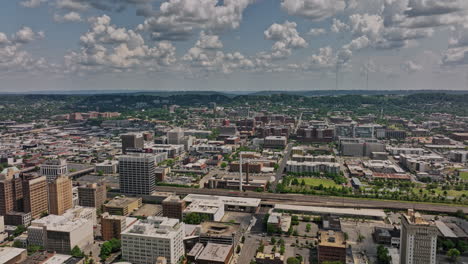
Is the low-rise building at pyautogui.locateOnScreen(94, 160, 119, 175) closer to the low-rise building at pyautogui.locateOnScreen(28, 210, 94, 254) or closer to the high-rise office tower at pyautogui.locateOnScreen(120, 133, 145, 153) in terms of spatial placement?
the high-rise office tower at pyautogui.locateOnScreen(120, 133, 145, 153)

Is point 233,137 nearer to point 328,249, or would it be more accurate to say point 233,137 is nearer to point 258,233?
point 258,233

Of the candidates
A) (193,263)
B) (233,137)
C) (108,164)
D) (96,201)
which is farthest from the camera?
(233,137)

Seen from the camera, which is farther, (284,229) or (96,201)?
(96,201)

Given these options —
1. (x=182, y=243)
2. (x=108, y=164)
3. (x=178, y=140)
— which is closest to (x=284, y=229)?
(x=182, y=243)

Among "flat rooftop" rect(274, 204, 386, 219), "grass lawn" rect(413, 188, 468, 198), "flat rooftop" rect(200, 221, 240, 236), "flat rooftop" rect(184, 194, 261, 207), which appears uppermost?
"flat rooftop" rect(200, 221, 240, 236)

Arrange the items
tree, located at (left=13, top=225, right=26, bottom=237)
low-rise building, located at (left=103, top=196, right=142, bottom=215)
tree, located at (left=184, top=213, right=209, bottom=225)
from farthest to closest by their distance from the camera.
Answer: low-rise building, located at (left=103, top=196, right=142, bottom=215) < tree, located at (left=184, top=213, right=209, bottom=225) < tree, located at (left=13, top=225, right=26, bottom=237)

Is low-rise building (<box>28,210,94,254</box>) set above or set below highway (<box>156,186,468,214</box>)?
above

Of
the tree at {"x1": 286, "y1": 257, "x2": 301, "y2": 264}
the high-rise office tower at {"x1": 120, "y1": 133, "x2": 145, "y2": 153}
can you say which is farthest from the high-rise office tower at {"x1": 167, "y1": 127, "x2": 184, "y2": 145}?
the tree at {"x1": 286, "y1": 257, "x2": 301, "y2": 264}
